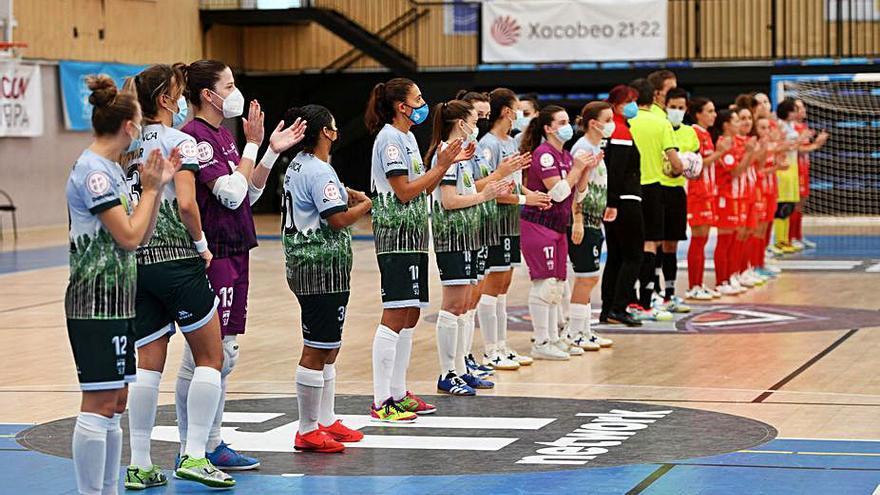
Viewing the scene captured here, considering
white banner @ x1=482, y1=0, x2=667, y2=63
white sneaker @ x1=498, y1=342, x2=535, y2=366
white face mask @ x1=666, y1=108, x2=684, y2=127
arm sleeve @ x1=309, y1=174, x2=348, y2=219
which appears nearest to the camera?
arm sleeve @ x1=309, y1=174, x2=348, y2=219

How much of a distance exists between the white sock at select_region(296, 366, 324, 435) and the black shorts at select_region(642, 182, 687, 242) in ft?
20.4

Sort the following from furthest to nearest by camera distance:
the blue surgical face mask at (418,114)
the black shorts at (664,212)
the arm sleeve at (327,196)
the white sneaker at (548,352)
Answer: the black shorts at (664,212) → the white sneaker at (548,352) → the blue surgical face mask at (418,114) → the arm sleeve at (327,196)

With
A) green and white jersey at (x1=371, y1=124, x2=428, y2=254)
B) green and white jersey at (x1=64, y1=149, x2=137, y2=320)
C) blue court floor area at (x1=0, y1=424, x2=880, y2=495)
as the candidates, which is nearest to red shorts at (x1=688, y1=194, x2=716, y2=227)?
green and white jersey at (x1=371, y1=124, x2=428, y2=254)

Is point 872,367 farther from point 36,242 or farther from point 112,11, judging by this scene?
point 112,11

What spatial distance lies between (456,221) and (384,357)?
1.34 metres

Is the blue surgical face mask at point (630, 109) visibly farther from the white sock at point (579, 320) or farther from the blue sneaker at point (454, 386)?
the blue sneaker at point (454, 386)

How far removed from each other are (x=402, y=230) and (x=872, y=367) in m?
3.91

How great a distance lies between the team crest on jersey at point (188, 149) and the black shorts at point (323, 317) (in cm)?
114

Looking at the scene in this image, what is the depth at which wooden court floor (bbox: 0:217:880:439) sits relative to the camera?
8875 millimetres

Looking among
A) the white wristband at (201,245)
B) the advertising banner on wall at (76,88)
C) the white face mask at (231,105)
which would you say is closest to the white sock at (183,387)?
the white wristband at (201,245)

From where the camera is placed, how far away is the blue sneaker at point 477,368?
10.0m

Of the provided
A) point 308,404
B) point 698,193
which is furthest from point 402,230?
point 698,193

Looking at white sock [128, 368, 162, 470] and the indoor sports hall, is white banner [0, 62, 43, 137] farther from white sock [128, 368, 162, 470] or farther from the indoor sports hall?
white sock [128, 368, 162, 470]

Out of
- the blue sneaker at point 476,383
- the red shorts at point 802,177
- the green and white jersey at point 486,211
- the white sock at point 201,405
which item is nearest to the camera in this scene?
the white sock at point 201,405
